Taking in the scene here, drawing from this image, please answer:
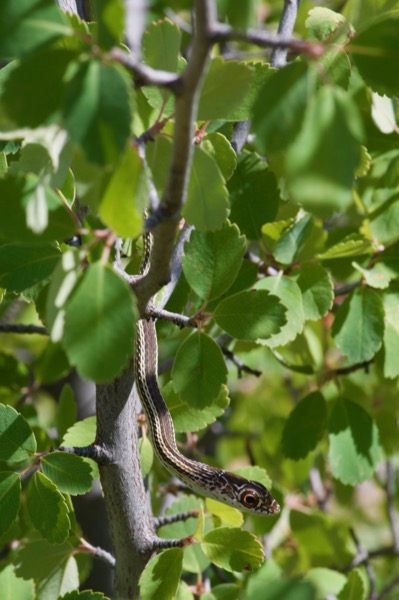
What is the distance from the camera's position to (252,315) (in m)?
1.52

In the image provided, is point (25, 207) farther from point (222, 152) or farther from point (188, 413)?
point (188, 413)

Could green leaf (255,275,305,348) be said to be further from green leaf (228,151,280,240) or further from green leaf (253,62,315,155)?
green leaf (253,62,315,155)

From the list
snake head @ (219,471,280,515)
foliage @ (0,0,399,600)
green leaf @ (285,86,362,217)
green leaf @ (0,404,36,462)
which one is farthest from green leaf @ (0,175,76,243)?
snake head @ (219,471,280,515)

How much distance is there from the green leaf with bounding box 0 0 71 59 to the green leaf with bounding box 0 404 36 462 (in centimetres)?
84

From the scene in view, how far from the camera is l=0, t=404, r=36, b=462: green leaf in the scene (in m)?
1.55

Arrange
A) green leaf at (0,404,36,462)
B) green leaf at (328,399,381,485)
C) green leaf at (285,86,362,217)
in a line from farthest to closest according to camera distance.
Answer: green leaf at (328,399,381,485)
green leaf at (0,404,36,462)
green leaf at (285,86,362,217)

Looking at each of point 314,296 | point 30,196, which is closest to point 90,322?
point 30,196

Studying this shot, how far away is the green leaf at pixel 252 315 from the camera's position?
1512mm

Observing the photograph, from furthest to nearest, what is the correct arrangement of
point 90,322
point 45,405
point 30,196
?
1. point 45,405
2. point 30,196
3. point 90,322

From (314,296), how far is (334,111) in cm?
99

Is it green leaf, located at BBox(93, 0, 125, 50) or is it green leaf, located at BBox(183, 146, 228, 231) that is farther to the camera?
green leaf, located at BBox(183, 146, 228, 231)

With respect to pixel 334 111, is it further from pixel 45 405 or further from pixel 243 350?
pixel 45 405

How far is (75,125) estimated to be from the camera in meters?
0.85

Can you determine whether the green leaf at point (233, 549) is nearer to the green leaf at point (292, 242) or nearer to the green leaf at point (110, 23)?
the green leaf at point (292, 242)
